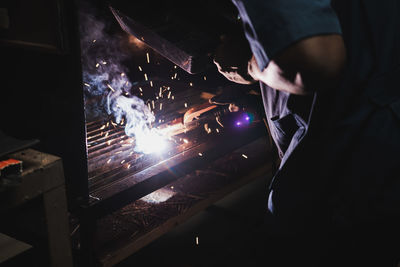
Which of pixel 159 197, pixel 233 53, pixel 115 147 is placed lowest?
pixel 159 197

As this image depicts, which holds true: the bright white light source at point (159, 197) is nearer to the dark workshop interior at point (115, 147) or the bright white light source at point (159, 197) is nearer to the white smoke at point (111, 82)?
the dark workshop interior at point (115, 147)

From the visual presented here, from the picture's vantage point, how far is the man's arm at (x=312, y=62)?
2.72 ft

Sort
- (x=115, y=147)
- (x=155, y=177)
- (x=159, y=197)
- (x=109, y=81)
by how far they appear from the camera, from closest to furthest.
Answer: (x=155, y=177) < (x=115, y=147) < (x=159, y=197) < (x=109, y=81)

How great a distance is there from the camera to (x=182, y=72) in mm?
2385

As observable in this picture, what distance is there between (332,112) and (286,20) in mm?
370

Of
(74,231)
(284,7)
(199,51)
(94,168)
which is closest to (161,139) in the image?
(94,168)

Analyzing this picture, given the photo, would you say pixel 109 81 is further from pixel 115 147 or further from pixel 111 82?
pixel 115 147

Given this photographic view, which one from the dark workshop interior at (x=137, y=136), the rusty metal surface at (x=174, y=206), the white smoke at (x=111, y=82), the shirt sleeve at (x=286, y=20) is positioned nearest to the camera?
the shirt sleeve at (x=286, y=20)

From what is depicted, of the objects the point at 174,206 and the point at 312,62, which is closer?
the point at 312,62

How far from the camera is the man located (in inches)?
33.1

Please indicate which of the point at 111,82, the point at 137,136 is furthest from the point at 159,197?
the point at 111,82

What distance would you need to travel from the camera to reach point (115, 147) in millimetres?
1822

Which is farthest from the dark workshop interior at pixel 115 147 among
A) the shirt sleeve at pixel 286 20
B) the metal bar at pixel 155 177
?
the shirt sleeve at pixel 286 20

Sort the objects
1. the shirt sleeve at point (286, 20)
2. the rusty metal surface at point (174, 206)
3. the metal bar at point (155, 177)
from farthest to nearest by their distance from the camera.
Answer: the rusty metal surface at point (174, 206) < the metal bar at point (155, 177) < the shirt sleeve at point (286, 20)
